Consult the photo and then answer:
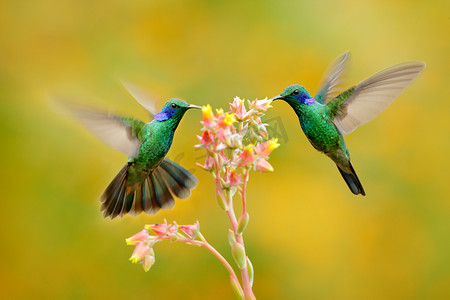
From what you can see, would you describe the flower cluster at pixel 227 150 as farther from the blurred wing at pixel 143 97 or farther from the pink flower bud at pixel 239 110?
the blurred wing at pixel 143 97

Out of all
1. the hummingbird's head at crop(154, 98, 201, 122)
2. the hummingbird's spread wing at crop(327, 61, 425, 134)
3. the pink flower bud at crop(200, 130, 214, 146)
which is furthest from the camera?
the hummingbird's head at crop(154, 98, 201, 122)

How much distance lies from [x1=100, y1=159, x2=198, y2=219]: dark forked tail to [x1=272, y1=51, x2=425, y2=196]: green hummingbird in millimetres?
575

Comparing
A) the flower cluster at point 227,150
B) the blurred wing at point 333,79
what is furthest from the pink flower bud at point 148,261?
the blurred wing at point 333,79

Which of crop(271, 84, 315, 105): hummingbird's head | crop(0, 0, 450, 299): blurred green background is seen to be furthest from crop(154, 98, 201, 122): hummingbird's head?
crop(0, 0, 450, 299): blurred green background

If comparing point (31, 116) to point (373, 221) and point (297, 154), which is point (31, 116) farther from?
point (373, 221)

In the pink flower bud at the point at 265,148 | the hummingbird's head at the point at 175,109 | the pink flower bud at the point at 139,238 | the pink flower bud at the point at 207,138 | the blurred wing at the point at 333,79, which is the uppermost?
the blurred wing at the point at 333,79

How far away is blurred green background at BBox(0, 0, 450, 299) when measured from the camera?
3.75 meters

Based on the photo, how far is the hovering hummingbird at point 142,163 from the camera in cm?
200

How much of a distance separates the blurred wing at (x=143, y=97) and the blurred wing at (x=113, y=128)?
1.08 feet

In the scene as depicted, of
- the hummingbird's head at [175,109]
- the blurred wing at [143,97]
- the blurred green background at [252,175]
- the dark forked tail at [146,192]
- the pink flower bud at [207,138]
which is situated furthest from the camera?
Result: the blurred green background at [252,175]

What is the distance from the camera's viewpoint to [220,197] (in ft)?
5.16

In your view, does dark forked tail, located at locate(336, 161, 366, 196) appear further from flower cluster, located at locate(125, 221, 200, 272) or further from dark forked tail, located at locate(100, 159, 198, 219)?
flower cluster, located at locate(125, 221, 200, 272)

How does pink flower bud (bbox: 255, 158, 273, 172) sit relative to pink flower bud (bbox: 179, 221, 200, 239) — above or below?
above

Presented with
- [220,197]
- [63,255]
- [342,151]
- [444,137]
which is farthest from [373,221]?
[220,197]
